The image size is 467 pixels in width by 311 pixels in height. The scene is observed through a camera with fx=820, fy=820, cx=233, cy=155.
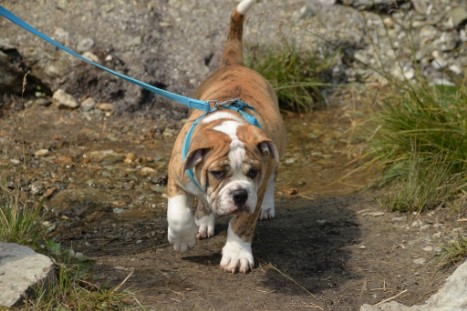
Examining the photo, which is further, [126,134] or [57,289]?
[126,134]

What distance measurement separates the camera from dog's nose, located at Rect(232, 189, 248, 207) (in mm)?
4273

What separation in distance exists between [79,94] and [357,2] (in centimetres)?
301

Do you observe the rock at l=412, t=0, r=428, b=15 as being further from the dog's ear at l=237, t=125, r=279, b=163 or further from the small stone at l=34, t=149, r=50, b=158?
the dog's ear at l=237, t=125, r=279, b=163

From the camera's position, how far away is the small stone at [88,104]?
24.5 ft

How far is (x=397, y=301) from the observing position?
14.4 ft

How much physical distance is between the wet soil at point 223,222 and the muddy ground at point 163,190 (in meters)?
0.01

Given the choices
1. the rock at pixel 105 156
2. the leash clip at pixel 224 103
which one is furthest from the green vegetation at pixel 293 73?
the leash clip at pixel 224 103

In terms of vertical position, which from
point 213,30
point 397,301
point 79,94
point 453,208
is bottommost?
point 397,301

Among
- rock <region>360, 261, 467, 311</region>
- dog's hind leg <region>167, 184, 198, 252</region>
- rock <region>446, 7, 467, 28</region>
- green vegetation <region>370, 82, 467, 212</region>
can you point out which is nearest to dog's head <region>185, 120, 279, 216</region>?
dog's hind leg <region>167, 184, 198, 252</region>

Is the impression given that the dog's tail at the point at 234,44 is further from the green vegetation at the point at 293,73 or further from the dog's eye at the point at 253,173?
the dog's eye at the point at 253,173

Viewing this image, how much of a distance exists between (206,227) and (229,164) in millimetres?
1141

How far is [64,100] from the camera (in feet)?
24.5

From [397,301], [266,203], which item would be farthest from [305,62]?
[397,301]

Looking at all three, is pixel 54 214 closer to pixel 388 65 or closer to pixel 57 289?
pixel 57 289
